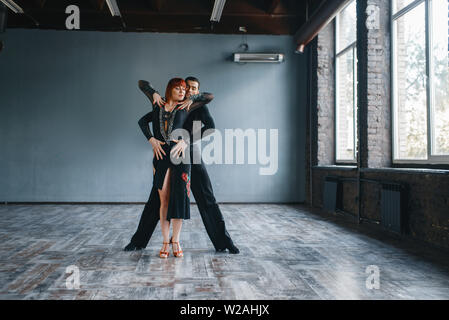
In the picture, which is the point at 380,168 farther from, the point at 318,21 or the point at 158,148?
the point at 158,148

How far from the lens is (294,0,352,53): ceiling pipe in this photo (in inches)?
234

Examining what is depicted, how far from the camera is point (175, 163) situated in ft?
11.3

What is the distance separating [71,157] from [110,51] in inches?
94.3

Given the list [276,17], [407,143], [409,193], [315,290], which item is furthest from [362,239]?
[276,17]

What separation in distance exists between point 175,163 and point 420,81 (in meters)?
3.29

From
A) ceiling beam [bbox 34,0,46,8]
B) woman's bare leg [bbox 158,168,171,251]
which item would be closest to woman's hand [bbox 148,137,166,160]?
woman's bare leg [bbox 158,168,171,251]

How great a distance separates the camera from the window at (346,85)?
22.0 ft

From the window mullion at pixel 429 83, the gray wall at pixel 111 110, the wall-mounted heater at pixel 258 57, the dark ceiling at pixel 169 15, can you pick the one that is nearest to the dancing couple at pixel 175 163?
the window mullion at pixel 429 83

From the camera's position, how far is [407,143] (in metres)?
5.07

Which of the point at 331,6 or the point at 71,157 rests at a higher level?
the point at 331,6

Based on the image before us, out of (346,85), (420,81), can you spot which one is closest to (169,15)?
(346,85)

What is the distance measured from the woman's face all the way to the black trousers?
652 millimetres

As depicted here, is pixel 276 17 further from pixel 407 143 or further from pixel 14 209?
pixel 14 209

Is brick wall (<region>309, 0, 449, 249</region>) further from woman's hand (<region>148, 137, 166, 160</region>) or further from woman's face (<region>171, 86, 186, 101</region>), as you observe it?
woman's hand (<region>148, 137, 166, 160</region>)
